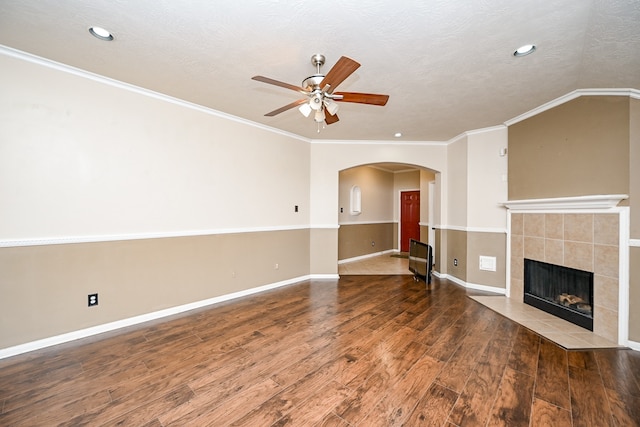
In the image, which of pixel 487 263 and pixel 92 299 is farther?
pixel 487 263

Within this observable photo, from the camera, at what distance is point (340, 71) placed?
1938 mm

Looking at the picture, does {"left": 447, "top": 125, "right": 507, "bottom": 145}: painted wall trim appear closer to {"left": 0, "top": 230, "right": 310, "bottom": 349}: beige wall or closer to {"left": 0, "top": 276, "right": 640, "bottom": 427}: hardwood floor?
{"left": 0, "top": 276, "right": 640, "bottom": 427}: hardwood floor

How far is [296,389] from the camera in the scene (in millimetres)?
2021

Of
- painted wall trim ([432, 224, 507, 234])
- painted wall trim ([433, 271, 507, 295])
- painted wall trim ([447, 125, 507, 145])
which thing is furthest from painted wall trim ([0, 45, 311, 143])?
painted wall trim ([433, 271, 507, 295])

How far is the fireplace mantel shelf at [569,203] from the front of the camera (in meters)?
2.75

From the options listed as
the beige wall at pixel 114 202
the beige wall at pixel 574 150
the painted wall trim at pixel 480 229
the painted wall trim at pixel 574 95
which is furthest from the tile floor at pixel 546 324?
the beige wall at pixel 114 202

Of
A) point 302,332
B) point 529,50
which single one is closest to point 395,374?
point 302,332

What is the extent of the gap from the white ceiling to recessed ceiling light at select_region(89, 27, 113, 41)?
0.06m

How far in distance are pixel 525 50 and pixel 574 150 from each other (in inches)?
67.0

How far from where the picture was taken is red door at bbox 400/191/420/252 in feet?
27.1

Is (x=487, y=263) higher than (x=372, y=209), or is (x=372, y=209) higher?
(x=372, y=209)

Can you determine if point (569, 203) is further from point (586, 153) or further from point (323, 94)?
point (323, 94)

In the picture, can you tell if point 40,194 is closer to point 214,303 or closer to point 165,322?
point 165,322

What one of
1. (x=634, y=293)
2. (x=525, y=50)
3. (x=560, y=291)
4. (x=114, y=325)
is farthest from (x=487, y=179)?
(x=114, y=325)
